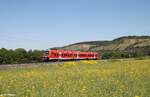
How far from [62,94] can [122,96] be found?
1.64 m

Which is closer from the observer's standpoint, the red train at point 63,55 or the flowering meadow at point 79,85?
the flowering meadow at point 79,85

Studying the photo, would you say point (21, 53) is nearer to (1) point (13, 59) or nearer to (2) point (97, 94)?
(1) point (13, 59)

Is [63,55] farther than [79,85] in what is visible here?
Yes

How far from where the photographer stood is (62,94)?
420 inches

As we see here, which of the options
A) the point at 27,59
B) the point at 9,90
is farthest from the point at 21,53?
the point at 9,90

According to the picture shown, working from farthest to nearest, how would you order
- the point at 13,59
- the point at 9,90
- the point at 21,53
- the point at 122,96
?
the point at 21,53, the point at 13,59, the point at 9,90, the point at 122,96

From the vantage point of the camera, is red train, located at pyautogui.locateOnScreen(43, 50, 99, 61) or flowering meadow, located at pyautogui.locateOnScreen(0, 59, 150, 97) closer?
flowering meadow, located at pyautogui.locateOnScreen(0, 59, 150, 97)

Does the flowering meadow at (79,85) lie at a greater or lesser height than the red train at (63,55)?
lesser

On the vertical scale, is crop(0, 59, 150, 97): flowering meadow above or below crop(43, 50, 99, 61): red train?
below

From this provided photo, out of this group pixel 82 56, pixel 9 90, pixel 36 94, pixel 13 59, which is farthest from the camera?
pixel 82 56

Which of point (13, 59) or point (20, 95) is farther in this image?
point (13, 59)

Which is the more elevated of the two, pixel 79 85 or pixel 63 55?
pixel 63 55

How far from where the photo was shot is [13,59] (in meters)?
66.9

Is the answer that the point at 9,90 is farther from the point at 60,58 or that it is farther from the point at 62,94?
the point at 60,58
